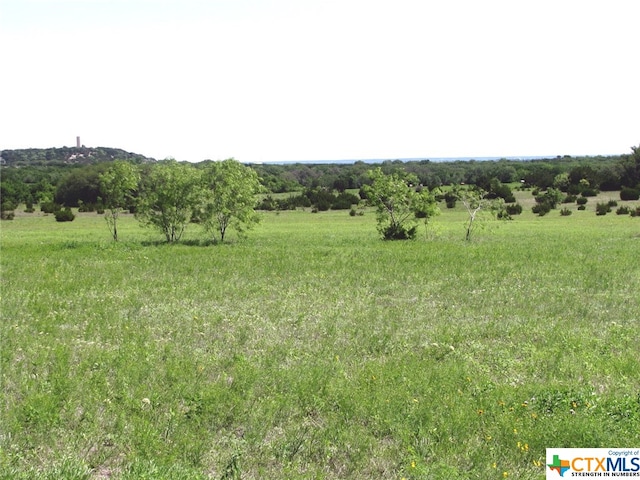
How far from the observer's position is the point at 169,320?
1238 centimetres

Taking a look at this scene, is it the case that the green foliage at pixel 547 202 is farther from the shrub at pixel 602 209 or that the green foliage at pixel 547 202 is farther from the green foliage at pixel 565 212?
the shrub at pixel 602 209

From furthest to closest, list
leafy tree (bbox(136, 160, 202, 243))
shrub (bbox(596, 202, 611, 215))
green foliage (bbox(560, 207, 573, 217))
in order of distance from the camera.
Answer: green foliage (bbox(560, 207, 573, 217)) → shrub (bbox(596, 202, 611, 215)) → leafy tree (bbox(136, 160, 202, 243))

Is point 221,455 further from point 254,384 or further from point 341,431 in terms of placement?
point 254,384

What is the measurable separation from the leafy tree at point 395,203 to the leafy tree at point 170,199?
32.8ft

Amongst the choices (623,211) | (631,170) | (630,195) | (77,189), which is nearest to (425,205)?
(623,211)

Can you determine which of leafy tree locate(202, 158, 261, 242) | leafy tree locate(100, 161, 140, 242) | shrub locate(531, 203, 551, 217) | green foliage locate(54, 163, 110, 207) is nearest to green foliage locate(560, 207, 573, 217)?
shrub locate(531, 203, 551, 217)

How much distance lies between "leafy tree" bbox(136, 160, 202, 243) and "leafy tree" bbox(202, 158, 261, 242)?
0.73m

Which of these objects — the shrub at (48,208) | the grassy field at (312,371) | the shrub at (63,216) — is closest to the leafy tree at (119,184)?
the grassy field at (312,371)

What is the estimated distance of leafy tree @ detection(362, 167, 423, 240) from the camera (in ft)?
110

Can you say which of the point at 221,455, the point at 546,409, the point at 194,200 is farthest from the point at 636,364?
the point at 194,200

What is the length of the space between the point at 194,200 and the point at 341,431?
1014 inches

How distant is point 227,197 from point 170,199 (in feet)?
10.2

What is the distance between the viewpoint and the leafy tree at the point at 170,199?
31328 millimetres

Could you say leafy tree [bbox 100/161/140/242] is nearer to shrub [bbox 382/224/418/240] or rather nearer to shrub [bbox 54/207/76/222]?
shrub [bbox 382/224/418/240]
